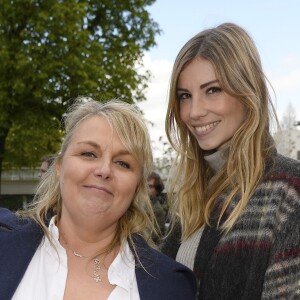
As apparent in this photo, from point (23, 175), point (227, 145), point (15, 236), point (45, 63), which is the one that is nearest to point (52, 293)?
point (15, 236)

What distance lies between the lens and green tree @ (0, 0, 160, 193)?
56.5 feet

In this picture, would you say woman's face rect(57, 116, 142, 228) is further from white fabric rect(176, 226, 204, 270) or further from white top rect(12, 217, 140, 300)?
white fabric rect(176, 226, 204, 270)

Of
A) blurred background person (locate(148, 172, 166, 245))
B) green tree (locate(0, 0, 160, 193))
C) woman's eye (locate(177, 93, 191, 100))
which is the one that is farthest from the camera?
green tree (locate(0, 0, 160, 193))

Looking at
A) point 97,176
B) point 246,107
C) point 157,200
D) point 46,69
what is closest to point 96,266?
point 97,176

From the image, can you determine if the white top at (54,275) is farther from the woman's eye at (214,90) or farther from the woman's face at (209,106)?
the woman's eye at (214,90)

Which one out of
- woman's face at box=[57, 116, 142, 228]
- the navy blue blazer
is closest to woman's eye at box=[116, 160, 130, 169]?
woman's face at box=[57, 116, 142, 228]

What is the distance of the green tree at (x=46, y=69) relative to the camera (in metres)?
17.2

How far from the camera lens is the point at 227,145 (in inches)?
116

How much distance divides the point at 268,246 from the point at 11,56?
15.9 m

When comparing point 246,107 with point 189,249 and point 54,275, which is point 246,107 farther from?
point 54,275

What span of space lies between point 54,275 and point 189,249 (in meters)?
0.78

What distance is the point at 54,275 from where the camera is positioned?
2.54 meters

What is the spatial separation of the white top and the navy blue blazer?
3 cm

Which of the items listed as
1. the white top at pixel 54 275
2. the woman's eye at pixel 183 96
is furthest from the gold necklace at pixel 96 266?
the woman's eye at pixel 183 96
